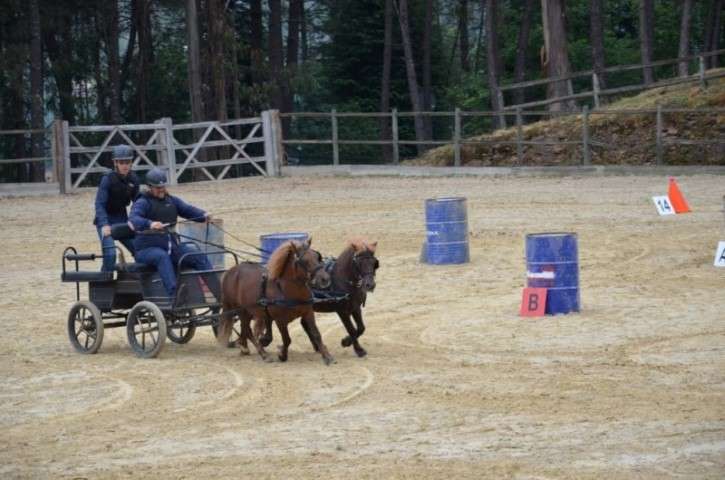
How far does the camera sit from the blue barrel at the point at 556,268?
14.8m

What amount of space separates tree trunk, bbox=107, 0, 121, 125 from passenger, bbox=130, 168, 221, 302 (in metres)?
35.2

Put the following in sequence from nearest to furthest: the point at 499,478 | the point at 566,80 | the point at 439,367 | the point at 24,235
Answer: the point at 499,478
the point at 439,367
the point at 24,235
the point at 566,80

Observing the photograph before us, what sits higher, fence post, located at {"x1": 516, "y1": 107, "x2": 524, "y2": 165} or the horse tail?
fence post, located at {"x1": 516, "y1": 107, "x2": 524, "y2": 165}

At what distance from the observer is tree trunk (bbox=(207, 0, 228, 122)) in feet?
139

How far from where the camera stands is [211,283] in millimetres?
13531

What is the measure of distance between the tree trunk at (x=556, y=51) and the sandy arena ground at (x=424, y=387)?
1863cm

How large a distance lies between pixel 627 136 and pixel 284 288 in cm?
2355

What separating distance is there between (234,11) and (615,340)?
4043 cm

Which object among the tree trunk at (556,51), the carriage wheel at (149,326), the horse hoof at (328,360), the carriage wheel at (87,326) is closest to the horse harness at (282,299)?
the horse hoof at (328,360)

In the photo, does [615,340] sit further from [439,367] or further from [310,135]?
[310,135]

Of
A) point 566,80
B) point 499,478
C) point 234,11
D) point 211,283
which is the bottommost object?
point 499,478

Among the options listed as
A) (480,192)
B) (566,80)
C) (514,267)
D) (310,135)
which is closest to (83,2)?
(310,135)

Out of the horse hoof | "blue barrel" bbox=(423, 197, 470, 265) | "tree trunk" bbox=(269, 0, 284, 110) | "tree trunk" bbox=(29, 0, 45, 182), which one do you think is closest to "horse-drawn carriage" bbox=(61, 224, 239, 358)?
the horse hoof

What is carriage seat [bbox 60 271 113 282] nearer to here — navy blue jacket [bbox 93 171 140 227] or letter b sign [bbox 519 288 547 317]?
navy blue jacket [bbox 93 171 140 227]
